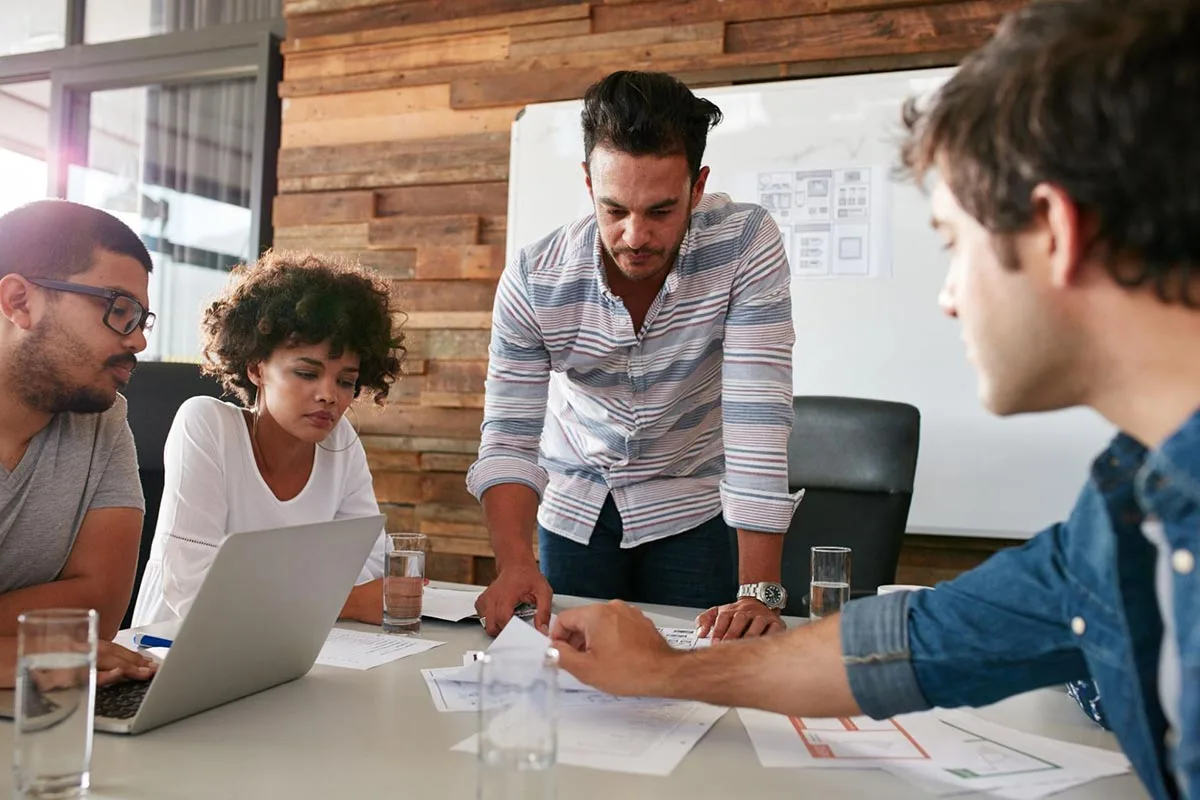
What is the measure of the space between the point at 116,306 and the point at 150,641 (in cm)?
49

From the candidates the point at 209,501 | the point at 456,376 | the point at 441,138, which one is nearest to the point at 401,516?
the point at 456,376

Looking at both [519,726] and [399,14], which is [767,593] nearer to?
[519,726]

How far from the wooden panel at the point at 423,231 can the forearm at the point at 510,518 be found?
5.54 feet

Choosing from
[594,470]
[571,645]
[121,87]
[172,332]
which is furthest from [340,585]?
[121,87]

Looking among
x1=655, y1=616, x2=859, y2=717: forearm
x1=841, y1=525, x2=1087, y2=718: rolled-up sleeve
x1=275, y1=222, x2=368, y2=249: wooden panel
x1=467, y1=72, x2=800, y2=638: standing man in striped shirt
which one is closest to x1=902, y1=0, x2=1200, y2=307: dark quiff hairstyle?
x1=841, y1=525, x2=1087, y2=718: rolled-up sleeve

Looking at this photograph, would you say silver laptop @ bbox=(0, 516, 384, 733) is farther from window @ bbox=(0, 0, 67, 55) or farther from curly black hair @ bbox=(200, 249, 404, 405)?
window @ bbox=(0, 0, 67, 55)

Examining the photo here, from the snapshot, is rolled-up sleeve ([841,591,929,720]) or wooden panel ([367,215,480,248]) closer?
rolled-up sleeve ([841,591,929,720])

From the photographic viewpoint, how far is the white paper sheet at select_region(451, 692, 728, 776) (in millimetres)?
913

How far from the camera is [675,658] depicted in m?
1.06

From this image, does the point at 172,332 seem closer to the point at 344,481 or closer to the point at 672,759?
the point at 344,481

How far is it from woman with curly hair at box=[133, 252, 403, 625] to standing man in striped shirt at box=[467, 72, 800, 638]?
11.9 inches

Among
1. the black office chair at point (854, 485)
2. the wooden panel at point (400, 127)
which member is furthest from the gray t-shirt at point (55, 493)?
the wooden panel at point (400, 127)

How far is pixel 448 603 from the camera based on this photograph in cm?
164

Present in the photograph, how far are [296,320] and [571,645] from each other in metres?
1.07
